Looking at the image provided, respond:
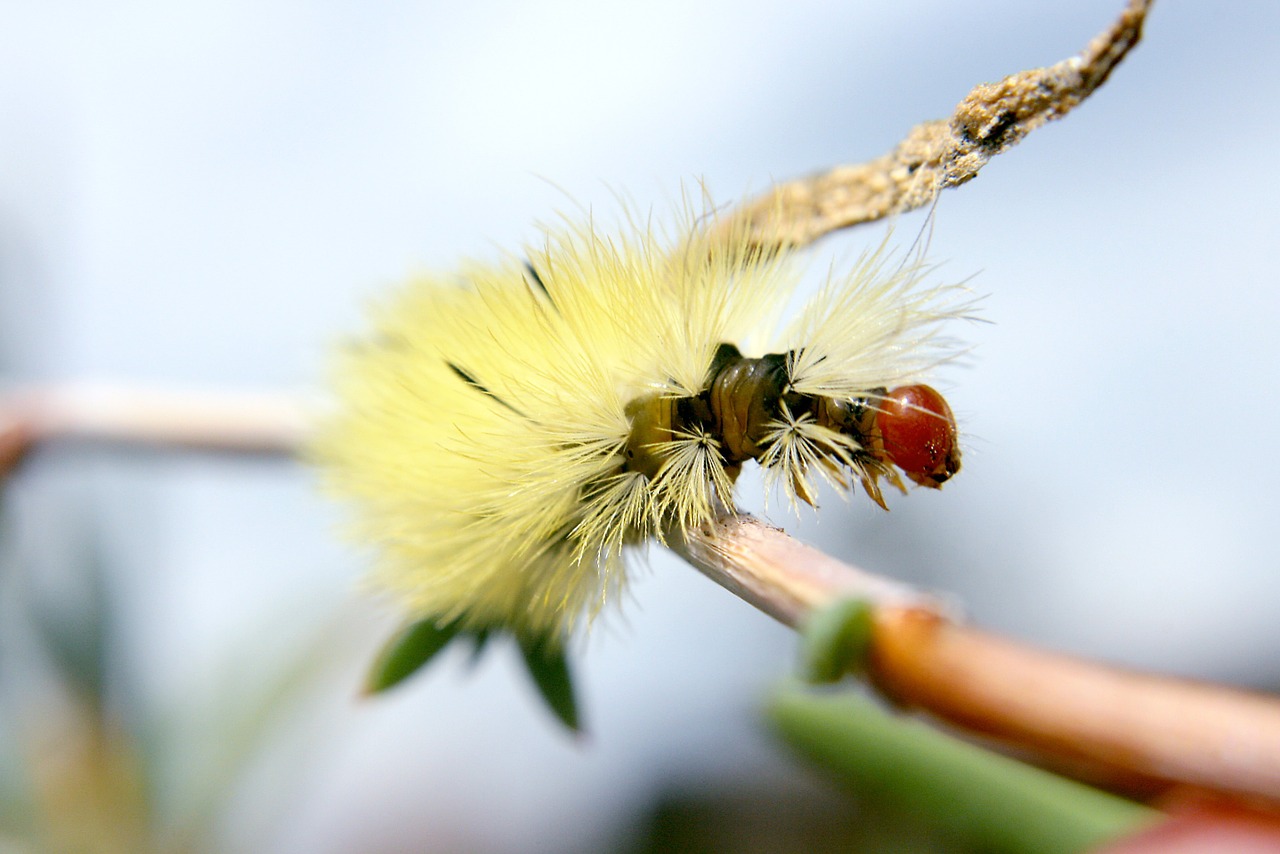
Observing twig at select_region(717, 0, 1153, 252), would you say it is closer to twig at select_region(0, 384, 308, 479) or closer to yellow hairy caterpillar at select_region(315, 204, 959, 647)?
yellow hairy caterpillar at select_region(315, 204, 959, 647)

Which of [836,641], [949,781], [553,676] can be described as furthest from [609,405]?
[836,641]

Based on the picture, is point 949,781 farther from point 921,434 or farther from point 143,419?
point 143,419

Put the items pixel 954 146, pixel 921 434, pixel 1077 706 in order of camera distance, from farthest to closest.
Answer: pixel 921 434
pixel 954 146
pixel 1077 706

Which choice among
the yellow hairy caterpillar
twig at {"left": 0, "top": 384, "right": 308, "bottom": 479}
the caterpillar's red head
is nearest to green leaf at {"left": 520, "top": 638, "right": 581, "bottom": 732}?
the yellow hairy caterpillar

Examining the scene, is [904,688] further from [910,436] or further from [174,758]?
[174,758]

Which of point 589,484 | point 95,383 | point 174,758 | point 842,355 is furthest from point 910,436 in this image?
point 174,758
